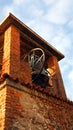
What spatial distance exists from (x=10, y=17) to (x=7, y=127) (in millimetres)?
5160

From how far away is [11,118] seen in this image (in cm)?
541

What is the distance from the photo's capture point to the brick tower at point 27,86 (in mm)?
5703

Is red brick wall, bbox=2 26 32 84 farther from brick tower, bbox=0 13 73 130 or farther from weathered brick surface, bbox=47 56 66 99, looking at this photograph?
weathered brick surface, bbox=47 56 66 99

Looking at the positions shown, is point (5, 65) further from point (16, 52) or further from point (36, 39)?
point (36, 39)

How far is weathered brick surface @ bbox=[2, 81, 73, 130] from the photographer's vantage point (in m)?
5.56

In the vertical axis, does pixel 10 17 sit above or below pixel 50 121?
above

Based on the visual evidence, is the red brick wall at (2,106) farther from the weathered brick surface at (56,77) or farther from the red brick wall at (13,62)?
the weathered brick surface at (56,77)

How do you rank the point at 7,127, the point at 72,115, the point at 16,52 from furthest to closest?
the point at 16,52, the point at 72,115, the point at 7,127

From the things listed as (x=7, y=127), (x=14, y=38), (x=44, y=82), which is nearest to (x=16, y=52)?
(x=14, y=38)

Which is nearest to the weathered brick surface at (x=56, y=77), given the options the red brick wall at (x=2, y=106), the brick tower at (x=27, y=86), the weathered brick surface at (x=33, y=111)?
the brick tower at (x=27, y=86)

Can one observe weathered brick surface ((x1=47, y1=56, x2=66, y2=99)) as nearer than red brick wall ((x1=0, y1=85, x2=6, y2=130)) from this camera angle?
No

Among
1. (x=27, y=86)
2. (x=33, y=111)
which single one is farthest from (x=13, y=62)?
(x=33, y=111)

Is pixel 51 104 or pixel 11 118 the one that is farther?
pixel 51 104

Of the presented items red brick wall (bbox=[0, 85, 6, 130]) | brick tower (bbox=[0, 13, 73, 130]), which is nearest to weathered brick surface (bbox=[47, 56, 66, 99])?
brick tower (bbox=[0, 13, 73, 130])
